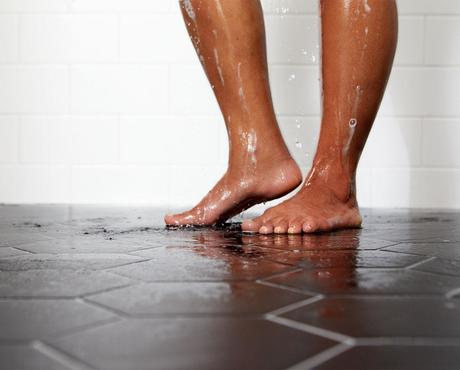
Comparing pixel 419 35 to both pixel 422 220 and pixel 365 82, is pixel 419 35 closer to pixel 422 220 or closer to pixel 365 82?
pixel 422 220

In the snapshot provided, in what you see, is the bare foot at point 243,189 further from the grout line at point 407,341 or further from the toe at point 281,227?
the grout line at point 407,341

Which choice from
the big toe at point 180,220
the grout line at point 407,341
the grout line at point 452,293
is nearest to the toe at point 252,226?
the big toe at point 180,220

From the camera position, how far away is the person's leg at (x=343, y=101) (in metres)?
1.30

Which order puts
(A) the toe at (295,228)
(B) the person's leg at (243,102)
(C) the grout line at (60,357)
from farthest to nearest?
1. (B) the person's leg at (243,102)
2. (A) the toe at (295,228)
3. (C) the grout line at (60,357)

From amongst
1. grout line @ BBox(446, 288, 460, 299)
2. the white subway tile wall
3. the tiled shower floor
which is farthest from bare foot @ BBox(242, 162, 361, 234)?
the white subway tile wall

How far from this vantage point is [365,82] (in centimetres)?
133

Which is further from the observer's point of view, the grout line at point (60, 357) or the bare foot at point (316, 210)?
the bare foot at point (316, 210)

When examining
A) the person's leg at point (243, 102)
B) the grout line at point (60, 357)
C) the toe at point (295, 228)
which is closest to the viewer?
the grout line at point (60, 357)

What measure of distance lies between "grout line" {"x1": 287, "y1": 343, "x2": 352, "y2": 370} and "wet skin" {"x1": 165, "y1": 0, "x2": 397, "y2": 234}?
0.85 m

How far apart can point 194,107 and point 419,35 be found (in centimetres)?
90

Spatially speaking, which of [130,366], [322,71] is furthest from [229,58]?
[130,366]

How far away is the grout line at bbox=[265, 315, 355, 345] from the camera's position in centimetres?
47

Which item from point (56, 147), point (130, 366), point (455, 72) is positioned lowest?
point (130, 366)

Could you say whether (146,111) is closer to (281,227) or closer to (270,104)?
(270,104)
